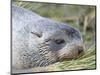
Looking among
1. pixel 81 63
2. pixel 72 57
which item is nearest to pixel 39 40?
pixel 72 57

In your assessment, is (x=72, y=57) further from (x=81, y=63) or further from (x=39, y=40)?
(x=39, y=40)

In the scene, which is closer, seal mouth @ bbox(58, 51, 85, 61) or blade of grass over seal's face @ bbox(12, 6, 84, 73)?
blade of grass over seal's face @ bbox(12, 6, 84, 73)

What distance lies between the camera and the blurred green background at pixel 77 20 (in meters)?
2.39

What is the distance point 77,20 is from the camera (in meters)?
2.52

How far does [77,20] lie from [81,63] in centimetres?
56

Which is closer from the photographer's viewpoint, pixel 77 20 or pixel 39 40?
pixel 39 40

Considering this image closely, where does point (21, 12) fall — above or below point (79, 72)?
above

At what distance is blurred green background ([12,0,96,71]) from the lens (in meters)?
2.39

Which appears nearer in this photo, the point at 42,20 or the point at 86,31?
the point at 42,20

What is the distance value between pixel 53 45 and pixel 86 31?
50cm
